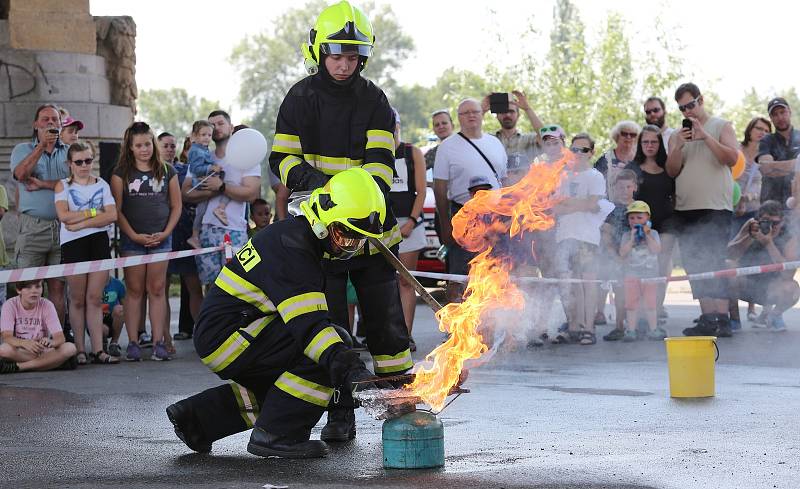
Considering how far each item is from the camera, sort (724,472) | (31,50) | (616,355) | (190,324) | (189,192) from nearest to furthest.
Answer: (724,472), (616,355), (189,192), (190,324), (31,50)

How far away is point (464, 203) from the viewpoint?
11820 mm

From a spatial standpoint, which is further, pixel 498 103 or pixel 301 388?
pixel 498 103

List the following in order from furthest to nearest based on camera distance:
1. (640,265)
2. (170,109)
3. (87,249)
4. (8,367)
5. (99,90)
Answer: (170,109) < (99,90) < (640,265) < (87,249) < (8,367)

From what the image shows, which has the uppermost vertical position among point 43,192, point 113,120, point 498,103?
point 113,120

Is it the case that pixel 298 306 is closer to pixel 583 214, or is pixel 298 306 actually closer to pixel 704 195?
pixel 583 214

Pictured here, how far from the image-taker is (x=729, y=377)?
31.0 ft

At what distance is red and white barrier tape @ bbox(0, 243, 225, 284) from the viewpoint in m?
10.2

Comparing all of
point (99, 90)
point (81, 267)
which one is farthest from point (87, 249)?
point (99, 90)

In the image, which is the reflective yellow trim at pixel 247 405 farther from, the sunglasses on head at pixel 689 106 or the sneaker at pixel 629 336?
the sunglasses on head at pixel 689 106

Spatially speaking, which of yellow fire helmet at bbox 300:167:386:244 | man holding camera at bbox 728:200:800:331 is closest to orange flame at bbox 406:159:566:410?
yellow fire helmet at bbox 300:167:386:244

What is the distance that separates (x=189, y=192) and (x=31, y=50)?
4.42m

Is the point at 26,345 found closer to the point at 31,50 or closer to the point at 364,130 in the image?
the point at 364,130

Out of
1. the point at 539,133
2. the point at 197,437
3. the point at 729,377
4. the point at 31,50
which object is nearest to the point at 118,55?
the point at 31,50

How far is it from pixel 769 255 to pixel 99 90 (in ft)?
26.4
